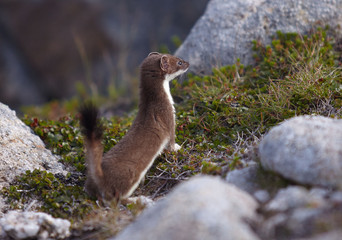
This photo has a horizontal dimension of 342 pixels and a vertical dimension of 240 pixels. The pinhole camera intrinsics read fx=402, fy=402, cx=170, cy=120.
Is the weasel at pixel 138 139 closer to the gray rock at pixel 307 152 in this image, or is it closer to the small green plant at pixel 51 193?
the small green plant at pixel 51 193

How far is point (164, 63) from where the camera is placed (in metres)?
4.75

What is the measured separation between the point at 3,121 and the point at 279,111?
3.28 meters

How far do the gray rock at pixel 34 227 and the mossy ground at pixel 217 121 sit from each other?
20 centimetres

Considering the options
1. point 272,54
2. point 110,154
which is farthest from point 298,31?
point 110,154

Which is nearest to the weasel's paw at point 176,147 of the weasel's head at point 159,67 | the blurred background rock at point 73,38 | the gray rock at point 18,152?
the weasel's head at point 159,67

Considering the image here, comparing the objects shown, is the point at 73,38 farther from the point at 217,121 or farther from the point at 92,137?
the point at 92,137

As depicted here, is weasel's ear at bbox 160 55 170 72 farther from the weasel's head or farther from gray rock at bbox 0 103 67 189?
gray rock at bbox 0 103 67 189

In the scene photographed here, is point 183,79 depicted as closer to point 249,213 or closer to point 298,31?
point 298,31

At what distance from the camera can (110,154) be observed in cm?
406

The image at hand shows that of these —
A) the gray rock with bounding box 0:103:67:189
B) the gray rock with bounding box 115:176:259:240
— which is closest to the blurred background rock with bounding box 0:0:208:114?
the gray rock with bounding box 0:103:67:189

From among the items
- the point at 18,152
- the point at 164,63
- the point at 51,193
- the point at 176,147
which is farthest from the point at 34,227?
the point at 164,63

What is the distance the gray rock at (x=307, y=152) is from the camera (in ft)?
8.94

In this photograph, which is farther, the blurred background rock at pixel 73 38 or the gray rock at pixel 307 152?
the blurred background rock at pixel 73 38

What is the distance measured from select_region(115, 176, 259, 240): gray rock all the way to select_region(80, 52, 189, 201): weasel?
1071 mm
